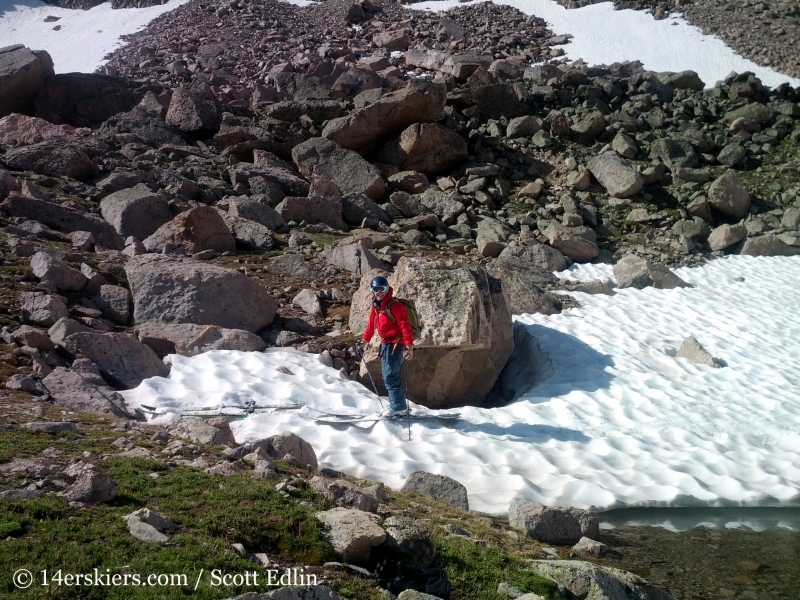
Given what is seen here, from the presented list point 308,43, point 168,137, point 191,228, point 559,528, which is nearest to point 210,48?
point 308,43

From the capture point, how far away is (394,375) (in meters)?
9.95

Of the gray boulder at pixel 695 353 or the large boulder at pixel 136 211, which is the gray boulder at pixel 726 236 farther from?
the large boulder at pixel 136 211

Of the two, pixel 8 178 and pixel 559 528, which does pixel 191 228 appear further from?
pixel 559 528

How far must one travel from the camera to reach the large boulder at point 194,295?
11617 millimetres

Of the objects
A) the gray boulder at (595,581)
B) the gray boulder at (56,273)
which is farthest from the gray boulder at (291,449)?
the gray boulder at (56,273)

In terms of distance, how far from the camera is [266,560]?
4977mm

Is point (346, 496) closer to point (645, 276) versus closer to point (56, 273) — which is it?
point (56, 273)

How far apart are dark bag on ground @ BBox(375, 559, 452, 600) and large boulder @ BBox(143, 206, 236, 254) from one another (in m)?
10.4

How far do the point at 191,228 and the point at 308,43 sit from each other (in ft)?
95.2

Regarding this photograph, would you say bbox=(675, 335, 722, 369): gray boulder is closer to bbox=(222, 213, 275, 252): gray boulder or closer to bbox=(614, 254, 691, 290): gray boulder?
bbox=(614, 254, 691, 290): gray boulder

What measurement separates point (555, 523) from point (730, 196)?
1716 centimetres

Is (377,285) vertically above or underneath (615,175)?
above

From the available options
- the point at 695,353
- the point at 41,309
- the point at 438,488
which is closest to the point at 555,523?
the point at 438,488

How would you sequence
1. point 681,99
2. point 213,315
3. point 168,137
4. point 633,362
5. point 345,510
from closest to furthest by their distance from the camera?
1. point 345,510
2. point 213,315
3. point 633,362
4. point 168,137
5. point 681,99
